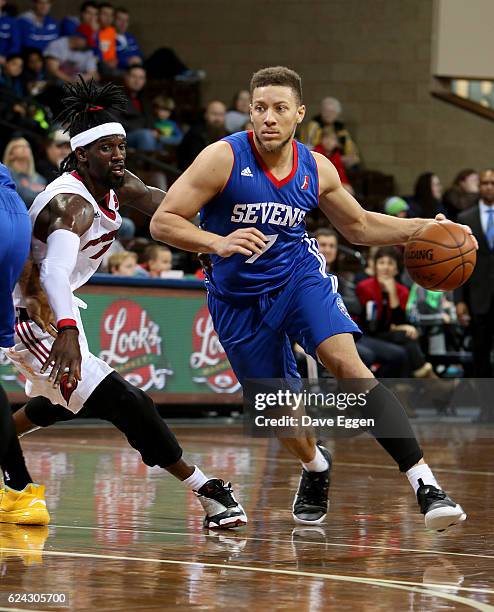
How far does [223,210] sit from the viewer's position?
20.7 ft

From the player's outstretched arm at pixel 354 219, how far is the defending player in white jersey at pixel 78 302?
0.97m

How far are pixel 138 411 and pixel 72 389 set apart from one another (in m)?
0.30

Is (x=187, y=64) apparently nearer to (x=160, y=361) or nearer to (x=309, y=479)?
(x=160, y=361)

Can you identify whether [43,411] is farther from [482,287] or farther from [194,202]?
[482,287]

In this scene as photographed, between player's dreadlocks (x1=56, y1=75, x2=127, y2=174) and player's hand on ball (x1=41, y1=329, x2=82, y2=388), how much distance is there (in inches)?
41.3

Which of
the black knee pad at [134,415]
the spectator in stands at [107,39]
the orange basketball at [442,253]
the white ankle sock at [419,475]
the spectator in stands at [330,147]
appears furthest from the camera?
the spectator in stands at [330,147]

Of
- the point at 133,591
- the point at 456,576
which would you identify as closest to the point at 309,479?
the point at 456,576

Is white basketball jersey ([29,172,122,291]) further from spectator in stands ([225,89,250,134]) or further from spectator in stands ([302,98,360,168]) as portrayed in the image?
spectator in stands ([302,98,360,168])

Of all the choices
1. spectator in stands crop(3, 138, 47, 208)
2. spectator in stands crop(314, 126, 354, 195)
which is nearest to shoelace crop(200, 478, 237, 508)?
spectator in stands crop(3, 138, 47, 208)

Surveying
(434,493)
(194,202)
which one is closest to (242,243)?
(194,202)

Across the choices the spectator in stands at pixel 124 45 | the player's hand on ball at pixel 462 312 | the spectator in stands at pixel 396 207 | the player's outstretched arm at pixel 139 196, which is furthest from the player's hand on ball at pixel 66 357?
the spectator in stands at pixel 124 45

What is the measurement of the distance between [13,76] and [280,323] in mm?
11405

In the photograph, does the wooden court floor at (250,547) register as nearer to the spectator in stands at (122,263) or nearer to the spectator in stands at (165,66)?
the spectator in stands at (122,263)

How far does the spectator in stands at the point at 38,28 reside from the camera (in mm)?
17734
